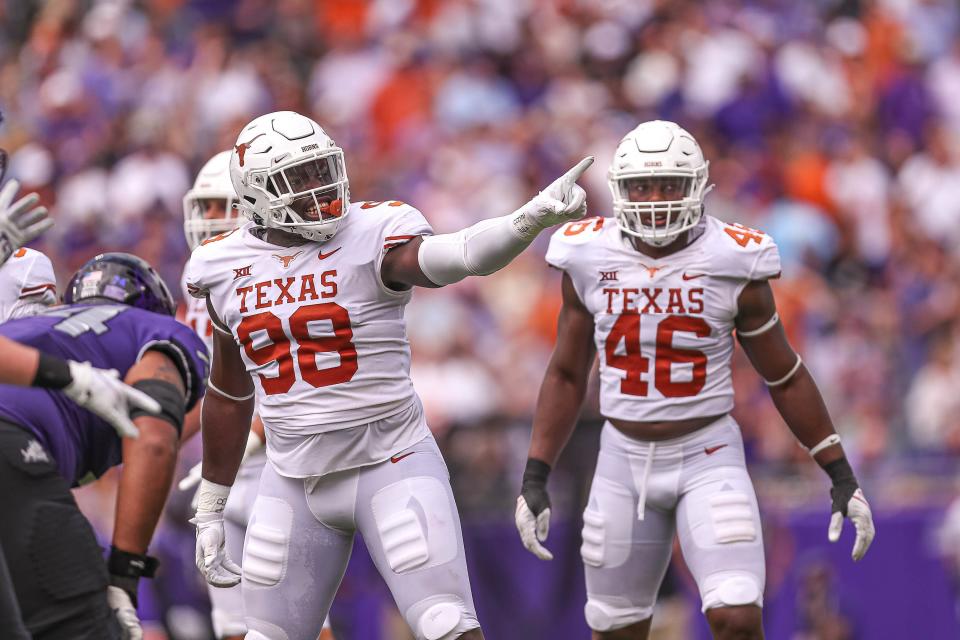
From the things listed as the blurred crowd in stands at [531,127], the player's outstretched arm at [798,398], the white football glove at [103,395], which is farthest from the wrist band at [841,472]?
the blurred crowd in stands at [531,127]

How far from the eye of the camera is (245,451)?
244 inches

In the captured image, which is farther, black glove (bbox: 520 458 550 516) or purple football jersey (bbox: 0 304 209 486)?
black glove (bbox: 520 458 550 516)

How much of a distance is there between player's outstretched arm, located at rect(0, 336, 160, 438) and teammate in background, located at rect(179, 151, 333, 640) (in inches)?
68.2

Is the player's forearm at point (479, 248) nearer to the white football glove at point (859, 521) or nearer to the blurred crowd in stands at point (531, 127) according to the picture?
the white football glove at point (859, 521)

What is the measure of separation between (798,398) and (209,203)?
2.47 meters

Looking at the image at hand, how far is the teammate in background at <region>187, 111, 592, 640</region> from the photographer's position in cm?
512

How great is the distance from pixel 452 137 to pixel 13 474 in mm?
8368

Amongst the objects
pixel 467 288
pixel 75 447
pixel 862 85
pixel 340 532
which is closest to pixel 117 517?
pixel 75 447

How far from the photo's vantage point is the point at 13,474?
15.3ft

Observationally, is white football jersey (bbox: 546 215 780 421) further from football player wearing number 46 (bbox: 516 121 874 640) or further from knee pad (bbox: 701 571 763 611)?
knee pad (bbox: 701 571 763 611)

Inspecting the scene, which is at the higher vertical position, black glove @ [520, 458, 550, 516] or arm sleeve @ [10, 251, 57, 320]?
arm sleeve @ [10, 251, 57, 320]

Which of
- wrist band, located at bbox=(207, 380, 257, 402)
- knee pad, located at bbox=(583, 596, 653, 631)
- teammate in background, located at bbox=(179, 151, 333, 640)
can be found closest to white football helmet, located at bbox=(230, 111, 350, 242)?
wrist band, located at bbox=(207, 380, 257, 402)

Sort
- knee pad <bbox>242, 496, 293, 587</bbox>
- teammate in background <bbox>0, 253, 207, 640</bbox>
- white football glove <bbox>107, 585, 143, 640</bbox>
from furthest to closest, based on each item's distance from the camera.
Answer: knee pad <bbox>242, 496, 293, 587</bbox>
white football glove <bbox>107, 585, 143, 640</bbox>
teammate in background <bbox>0, 253, 207, 640</bbox>

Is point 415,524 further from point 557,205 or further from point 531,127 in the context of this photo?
point 531,127
